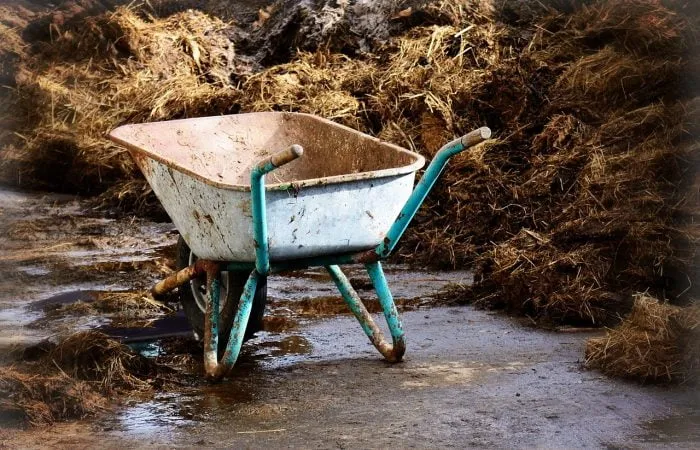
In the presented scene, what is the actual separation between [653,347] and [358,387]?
112cm

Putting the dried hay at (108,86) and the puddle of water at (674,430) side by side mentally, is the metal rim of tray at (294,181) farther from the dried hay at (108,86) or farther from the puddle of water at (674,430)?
the dried hay at (108,86)

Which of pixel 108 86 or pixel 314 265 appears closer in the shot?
pixel 314 265

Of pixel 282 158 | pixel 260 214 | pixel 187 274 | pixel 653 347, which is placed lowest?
pixel 653 347

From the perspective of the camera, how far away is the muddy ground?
3533 millimetres

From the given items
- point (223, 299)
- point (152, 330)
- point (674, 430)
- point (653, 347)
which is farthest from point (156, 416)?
point (653, 347)

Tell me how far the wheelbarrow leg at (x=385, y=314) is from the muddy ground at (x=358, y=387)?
7cm

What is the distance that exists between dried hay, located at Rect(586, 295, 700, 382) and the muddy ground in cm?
6

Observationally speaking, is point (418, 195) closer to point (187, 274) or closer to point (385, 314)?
point (385, 314)

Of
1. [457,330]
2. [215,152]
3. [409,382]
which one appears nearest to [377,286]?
[409,382]

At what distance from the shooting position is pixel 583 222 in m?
5.56

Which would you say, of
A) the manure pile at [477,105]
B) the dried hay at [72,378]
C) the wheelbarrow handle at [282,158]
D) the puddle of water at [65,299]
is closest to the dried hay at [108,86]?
the manure pile at [477,105]

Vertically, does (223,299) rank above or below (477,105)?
below

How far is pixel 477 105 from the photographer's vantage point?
7.26 m

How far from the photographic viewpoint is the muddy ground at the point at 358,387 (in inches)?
139
